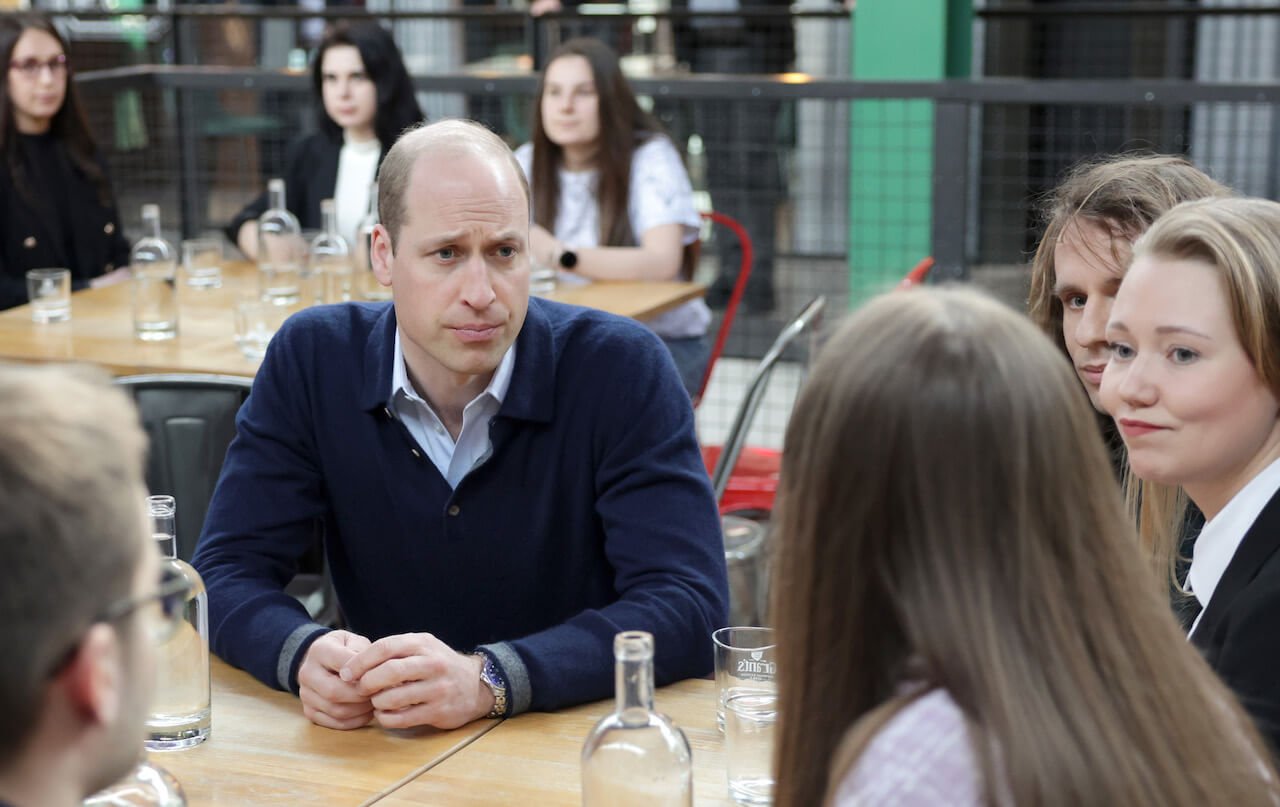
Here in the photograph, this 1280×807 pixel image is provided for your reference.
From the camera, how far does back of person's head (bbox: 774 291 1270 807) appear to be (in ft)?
3.41

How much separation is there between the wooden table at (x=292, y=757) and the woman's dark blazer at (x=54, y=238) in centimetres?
294

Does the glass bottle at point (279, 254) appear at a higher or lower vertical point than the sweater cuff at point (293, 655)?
higher

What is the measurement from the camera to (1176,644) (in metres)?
1.12

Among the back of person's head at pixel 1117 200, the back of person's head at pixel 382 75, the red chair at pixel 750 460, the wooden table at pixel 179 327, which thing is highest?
the back of person's head at pixel 382 75

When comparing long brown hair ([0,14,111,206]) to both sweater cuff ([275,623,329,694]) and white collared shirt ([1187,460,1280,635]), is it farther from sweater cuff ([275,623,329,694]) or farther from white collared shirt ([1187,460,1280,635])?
white collared shirt ([1187,460,1280,635])

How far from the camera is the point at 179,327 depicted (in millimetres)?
3621

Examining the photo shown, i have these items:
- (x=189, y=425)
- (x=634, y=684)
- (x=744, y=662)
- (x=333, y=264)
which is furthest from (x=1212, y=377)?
(x=333, y=264)

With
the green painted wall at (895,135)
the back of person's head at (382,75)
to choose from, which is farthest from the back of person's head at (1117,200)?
the back of person's head at (382,75)

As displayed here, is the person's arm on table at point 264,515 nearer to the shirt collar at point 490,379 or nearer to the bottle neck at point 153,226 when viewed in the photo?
the shirt collar at point 490,379

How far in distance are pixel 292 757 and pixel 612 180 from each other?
286 centimetres

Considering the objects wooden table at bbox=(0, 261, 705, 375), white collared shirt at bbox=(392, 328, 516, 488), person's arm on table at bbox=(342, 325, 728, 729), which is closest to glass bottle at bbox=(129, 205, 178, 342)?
wooden table at bbox=(0, 261, 705, 375)

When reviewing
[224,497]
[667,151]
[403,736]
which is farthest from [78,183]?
[403,736]

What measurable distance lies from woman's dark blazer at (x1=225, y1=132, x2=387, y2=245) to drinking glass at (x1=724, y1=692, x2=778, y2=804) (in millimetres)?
3444

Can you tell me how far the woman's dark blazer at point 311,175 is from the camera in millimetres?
4734
